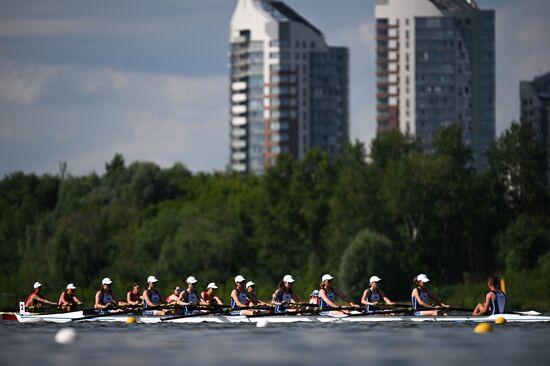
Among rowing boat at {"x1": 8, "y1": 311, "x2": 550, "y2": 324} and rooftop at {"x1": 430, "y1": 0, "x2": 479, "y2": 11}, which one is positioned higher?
rooftop at {"x1": 430, "y1": 0, "x2": 479, "y2": 11}

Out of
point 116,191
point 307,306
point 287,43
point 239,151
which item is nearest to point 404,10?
point 287,43

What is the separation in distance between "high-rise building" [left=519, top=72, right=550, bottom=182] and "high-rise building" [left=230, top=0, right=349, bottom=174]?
2625cm

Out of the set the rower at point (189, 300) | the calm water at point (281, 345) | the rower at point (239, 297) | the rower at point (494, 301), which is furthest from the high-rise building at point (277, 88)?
the rower at point (494, 301)

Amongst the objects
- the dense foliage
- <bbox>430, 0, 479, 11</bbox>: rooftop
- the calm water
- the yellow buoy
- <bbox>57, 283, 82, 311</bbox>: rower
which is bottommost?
the calm water

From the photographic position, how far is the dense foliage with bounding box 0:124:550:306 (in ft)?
234

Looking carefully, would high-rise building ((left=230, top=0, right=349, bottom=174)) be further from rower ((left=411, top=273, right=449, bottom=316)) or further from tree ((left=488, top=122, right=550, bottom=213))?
rower ((left=411, top=273, right=449, bottom=316))

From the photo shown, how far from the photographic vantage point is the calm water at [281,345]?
29.1m

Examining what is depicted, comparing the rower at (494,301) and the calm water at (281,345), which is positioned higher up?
the rower at (494,301)

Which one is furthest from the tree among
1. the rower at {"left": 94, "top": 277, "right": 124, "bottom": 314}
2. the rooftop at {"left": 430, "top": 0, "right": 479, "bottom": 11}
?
the rooftop at {"left": 430, "top": 0, "right": 479, "bottom": 11}

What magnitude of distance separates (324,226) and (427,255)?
275 inches

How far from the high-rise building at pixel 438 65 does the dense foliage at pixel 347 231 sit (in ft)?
256

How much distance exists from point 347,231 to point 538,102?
243 feet

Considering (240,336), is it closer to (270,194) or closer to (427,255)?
(427,255)

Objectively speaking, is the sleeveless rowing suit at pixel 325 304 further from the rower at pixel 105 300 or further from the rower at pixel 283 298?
the rower at pixel 105 300
